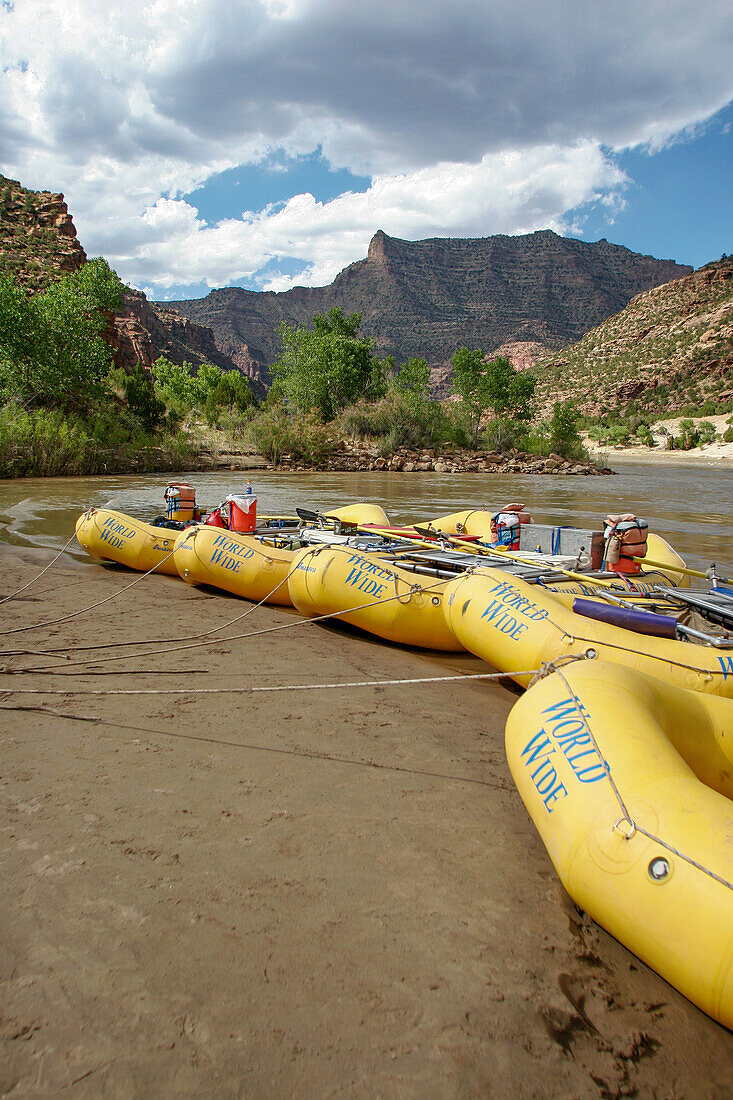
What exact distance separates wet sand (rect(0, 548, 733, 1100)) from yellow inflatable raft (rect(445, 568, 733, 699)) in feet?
2.47

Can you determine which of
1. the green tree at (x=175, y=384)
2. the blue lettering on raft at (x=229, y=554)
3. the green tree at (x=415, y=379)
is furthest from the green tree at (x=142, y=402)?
the blue lettering on raft at (x=229, y=554)

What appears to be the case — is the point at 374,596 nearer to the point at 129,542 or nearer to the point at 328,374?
the point at 129,542

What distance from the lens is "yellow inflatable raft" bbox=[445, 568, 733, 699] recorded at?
3.65 meters

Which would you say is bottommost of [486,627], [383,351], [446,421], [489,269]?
[486,627]

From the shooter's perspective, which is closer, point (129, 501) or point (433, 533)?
point (433, 533)

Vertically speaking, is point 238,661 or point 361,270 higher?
point 361,270

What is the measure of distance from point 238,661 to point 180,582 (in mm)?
3299

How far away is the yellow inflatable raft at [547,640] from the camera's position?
365cm

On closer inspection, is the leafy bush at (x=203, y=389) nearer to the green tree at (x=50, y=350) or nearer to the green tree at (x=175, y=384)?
the green tree at (x=175, y=384)

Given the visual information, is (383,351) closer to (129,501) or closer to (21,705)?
(129,501)

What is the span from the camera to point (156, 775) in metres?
2.66

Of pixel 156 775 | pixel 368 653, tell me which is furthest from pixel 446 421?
pixel 156 775

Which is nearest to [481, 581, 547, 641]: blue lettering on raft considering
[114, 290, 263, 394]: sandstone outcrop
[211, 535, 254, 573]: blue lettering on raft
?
[211, 535, 254, 573]: blue lettering on raft

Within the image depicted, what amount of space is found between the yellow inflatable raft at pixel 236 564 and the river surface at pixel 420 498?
298 cm
